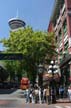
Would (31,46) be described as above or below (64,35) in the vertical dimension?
below

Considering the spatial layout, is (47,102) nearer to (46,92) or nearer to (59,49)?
(46,92)

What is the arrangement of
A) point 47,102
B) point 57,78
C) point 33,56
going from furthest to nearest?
point 57,78, point 33,56, point 47,102

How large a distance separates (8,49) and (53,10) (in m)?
20.7

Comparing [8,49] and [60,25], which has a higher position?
[60,25]

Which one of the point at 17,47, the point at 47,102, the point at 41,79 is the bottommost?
the point at 47,102

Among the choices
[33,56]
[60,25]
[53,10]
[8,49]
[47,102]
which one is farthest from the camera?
[53,10]

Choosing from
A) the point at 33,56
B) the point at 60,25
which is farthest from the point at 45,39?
the point at 60,25

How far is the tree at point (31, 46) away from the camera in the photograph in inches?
1836

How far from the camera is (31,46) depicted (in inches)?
1829

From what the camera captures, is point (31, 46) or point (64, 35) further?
point (64, 35)

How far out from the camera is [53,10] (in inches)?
2660

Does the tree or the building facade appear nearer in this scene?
the tree

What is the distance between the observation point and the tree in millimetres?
46625

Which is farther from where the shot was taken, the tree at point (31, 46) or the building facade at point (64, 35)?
the building facade at point (64, 35)
